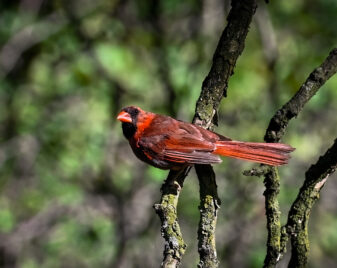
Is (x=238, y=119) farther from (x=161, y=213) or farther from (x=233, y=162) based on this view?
(x=161, y=213)

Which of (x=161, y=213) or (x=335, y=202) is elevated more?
(x=335, y=202)

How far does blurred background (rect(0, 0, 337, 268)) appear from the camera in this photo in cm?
620

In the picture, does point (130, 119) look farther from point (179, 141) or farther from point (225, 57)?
point (225, 57)

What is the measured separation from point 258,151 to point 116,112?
3.00 m

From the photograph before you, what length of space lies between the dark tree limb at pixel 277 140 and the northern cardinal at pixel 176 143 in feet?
1.24

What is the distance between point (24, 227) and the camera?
7.01 m

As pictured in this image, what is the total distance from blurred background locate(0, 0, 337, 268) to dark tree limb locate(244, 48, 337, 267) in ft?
8.85

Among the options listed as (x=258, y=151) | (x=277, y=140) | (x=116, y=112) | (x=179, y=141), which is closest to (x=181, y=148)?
(x=179, y=141)

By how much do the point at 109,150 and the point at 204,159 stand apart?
9.55 ft

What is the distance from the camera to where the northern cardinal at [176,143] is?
3.89m

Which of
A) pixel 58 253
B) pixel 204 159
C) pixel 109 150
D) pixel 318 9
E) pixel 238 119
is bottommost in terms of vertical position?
pixel 58 253

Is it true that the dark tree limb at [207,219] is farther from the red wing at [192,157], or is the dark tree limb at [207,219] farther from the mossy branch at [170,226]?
the red wing at [192,157]

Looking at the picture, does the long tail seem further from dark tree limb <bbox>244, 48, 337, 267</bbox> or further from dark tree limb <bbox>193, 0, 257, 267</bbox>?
dark tree limb <bbox>193, 0, 257, 267</bbox>

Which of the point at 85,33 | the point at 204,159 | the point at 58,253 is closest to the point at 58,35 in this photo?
the point at 85,33
